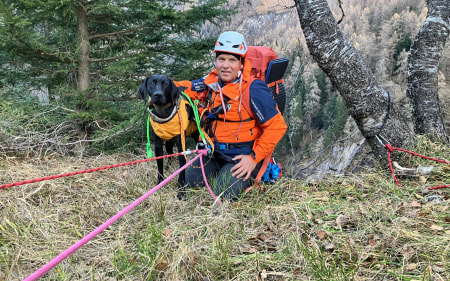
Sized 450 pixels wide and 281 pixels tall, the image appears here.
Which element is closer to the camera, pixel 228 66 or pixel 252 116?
pixel 228 66

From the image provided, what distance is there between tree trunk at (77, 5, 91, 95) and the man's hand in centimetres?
340

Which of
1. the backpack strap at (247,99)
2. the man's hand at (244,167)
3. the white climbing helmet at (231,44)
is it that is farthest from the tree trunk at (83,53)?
the man's hand at (244,167)

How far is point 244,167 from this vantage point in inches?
116

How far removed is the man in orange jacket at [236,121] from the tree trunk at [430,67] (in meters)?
2.01

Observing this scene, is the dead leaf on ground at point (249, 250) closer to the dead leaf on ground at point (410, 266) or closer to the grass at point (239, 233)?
the grass at point (239, 233)

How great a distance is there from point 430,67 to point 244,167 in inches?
106

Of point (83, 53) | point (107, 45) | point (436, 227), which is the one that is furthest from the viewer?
point (107, 45)

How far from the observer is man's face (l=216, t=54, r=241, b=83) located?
294 cm

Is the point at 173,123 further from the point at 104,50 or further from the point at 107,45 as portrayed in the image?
the point at 107,45

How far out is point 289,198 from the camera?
2.79 m

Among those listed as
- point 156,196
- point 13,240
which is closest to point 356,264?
point 156,196

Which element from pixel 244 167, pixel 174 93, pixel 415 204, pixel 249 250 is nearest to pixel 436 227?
pixel 415 204

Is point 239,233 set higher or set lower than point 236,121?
lower

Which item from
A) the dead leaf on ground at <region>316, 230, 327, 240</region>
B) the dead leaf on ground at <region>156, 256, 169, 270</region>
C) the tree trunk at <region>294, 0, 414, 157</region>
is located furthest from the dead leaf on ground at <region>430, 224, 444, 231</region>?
the dead leaf on ground at <region>156, 256, 169, 270</region>
